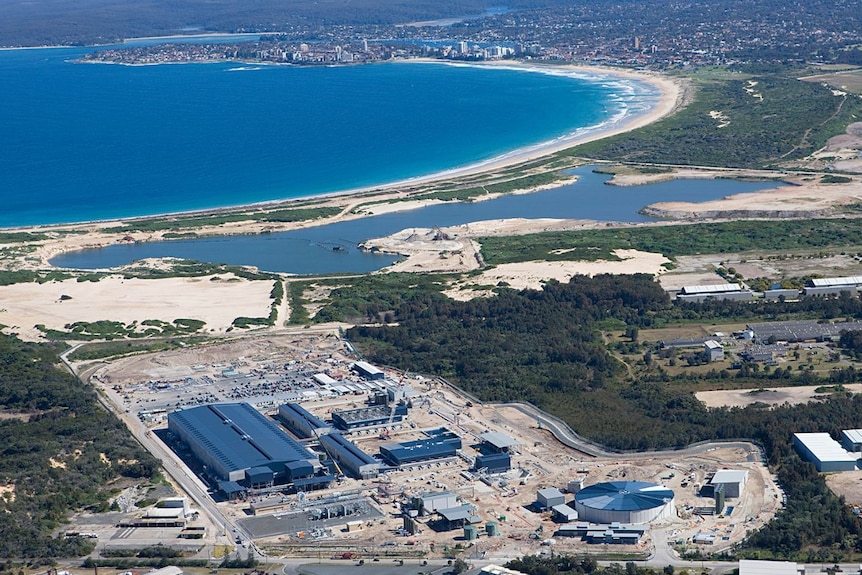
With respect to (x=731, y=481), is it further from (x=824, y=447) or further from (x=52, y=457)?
(x=52, y=457)

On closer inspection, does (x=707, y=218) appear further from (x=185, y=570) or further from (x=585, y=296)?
(x=185, y=570)

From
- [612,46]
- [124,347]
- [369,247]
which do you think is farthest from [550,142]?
[612,46]

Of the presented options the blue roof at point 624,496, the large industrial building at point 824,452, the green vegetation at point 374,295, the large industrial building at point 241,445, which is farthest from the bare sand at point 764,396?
the green vegetation at point 374,295

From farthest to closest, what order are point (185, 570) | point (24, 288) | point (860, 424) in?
point (24, 288), point (860, 424), point (185, 570)

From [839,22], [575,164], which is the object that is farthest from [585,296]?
[839,22]

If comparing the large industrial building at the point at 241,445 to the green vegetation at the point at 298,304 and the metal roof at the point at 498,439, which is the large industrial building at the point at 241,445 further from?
the green vegetation at the point at 298,304

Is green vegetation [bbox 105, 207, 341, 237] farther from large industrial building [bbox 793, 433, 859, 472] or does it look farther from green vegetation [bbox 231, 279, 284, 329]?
large industrial building [bbox 793, 433, 859, 472]
